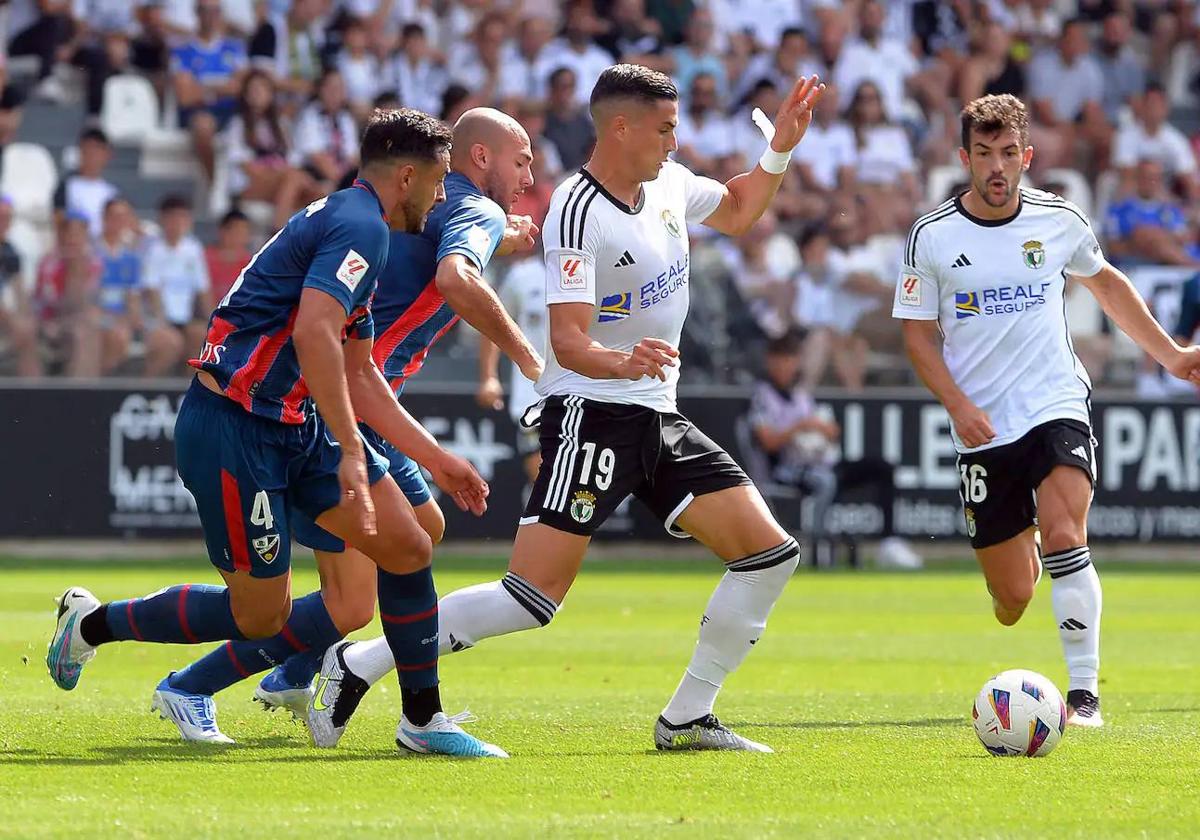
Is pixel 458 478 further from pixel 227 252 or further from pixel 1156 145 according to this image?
pixel 1156 145

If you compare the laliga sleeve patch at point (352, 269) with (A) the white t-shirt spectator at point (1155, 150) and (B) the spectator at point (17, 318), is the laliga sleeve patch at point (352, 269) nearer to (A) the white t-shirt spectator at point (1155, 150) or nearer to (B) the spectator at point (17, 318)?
(B) the spectator at point (17, 318)

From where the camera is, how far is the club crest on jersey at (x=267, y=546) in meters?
→ 6.99

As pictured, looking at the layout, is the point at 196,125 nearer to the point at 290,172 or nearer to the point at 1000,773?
the point at 290,172

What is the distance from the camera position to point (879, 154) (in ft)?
75.0

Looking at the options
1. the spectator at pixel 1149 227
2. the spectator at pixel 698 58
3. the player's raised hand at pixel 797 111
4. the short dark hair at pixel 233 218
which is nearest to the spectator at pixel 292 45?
the short dark hair at pixel 233 218

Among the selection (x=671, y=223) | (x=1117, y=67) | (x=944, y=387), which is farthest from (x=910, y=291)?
(x=1117, y=67)

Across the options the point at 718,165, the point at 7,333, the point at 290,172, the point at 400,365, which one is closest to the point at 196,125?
the point at 290,172

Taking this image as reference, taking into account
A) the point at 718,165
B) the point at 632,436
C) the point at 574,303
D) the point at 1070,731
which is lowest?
the point at 1070,731

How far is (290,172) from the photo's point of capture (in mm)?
20281

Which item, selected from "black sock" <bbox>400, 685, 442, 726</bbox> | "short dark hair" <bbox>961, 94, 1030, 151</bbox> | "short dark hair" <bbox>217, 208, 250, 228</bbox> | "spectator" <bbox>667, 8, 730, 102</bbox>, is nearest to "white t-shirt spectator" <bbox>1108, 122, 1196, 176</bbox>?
"spectator" <bbox>667, 8, 730, 102</bbox>

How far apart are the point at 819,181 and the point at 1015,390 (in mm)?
13663

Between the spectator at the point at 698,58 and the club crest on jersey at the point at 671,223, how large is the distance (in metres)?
15.5

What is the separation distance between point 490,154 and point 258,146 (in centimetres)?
1358

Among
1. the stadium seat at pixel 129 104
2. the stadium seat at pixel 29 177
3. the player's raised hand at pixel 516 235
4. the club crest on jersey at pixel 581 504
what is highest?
the stadium seat at pixel 129 104
